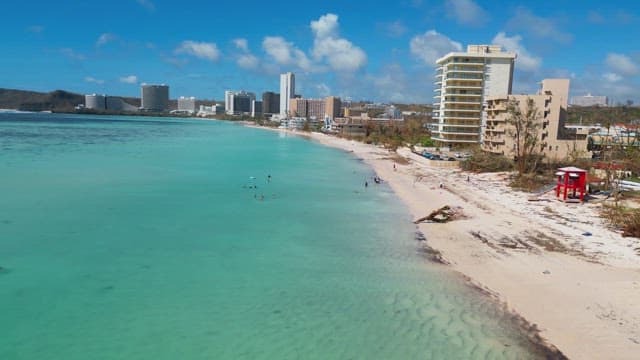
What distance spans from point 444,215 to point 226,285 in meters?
13.1

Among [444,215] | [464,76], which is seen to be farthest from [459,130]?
[444,215]

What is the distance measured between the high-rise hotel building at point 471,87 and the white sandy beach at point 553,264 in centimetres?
3266

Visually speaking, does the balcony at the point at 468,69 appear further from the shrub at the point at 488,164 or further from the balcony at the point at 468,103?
the shrub at the point at 488,164

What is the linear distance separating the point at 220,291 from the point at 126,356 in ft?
12.5

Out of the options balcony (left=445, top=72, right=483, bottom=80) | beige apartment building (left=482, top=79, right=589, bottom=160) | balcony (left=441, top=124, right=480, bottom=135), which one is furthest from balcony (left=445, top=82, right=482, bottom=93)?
beige apartment building (left=482, top=79, right=589, bottom=160)

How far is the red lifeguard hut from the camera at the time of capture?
2605 cm

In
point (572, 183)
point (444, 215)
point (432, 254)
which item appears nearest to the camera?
point (432, 254)

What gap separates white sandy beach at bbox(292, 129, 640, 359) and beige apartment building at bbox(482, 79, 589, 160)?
18.6 m

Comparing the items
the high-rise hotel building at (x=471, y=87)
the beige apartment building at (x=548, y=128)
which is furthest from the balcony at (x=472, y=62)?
the beige apartment building at (x=548, y=128)

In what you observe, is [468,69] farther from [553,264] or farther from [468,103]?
[553,264]

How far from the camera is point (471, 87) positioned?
5988cm

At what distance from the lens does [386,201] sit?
28812 millimetres

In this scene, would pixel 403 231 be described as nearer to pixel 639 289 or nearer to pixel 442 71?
pixel 639 289

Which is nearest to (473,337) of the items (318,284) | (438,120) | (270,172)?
(318,284)
